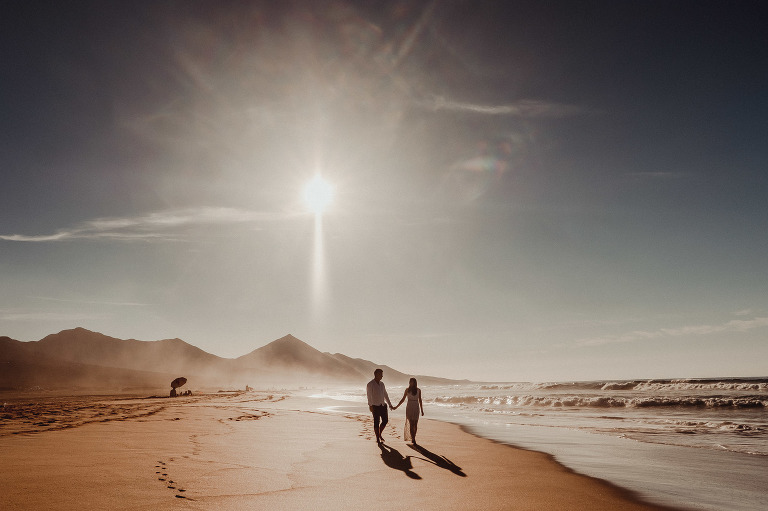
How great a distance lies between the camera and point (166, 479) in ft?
20.8

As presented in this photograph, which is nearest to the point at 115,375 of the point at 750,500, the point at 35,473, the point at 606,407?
the point at 606,407

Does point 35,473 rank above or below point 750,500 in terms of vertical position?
above

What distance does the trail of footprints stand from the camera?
570 cm

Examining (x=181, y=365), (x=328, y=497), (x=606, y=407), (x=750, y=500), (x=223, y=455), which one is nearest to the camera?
(x=328, y=497)

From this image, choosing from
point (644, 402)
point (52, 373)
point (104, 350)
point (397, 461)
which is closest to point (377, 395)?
point (397, 461)

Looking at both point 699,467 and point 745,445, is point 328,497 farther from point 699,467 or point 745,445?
point 745,445

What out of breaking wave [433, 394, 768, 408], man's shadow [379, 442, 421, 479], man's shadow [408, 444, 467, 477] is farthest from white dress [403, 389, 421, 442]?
breaking wave [433, 394, 768, 408]

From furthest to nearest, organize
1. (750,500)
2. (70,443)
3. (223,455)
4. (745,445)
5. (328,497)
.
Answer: (745,445) < (70,443) < (223,455) < (750,500) < (328,497)

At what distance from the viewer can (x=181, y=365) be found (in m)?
180

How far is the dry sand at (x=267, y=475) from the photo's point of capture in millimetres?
5594

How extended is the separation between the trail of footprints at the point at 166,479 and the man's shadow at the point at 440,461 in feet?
15.7

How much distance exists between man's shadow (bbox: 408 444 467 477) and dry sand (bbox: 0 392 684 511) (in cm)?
2

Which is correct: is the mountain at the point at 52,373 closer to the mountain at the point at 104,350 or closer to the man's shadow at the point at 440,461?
the mountain at the point at 104,350

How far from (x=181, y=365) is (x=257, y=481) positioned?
7729 inches
